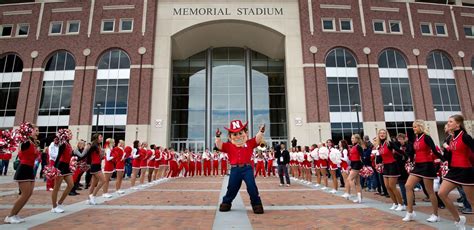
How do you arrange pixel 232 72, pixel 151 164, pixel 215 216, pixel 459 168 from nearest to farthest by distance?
pixel 459 168, pixel 215 216, pixel 151 164, pixel 232 72

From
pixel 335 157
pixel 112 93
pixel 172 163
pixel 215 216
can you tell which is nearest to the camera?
pixel 215 216

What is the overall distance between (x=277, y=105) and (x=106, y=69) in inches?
800

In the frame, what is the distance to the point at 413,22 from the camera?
31.9 m

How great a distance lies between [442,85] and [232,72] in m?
24.7

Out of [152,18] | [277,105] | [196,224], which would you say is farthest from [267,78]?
[196,224]

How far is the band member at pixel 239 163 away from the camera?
6364mm

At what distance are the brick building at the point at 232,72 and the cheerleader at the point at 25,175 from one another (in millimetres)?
21876

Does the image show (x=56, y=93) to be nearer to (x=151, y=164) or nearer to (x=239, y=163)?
(x=151, y=164)

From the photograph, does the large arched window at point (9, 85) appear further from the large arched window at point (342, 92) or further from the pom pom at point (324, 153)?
the large arched window at point (342, 92)

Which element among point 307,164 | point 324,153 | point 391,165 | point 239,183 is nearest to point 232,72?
point 307,164

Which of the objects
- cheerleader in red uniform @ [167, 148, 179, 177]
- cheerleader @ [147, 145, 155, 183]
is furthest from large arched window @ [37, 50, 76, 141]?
cheerleader @ [147, 145, 155, 183]

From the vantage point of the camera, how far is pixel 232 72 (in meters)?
33.6

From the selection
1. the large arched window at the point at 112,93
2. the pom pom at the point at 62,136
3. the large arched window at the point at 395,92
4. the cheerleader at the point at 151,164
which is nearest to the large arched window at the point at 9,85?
the large arched window at the point at 112,93

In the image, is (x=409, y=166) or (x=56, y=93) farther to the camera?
(x=56, y=93)
